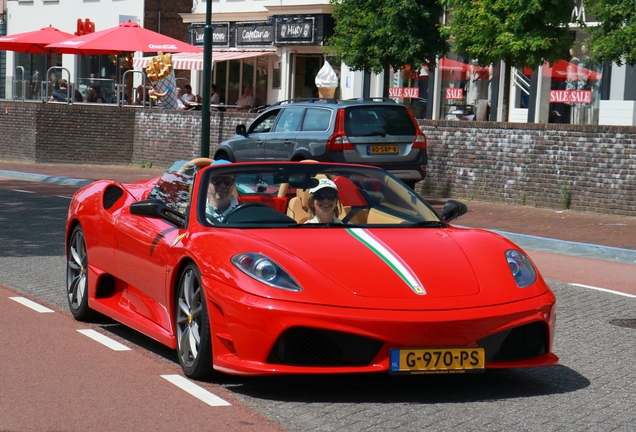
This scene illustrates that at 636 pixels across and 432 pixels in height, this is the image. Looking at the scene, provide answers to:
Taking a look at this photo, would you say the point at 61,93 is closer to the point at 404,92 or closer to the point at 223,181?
the point at 404,92

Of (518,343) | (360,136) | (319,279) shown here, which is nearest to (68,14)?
(360,136)

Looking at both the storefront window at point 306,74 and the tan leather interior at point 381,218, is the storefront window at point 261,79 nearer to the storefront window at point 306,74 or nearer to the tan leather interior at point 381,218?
the storefront window at point 306,74

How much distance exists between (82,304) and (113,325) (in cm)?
26

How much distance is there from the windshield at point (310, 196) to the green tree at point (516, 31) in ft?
47.9

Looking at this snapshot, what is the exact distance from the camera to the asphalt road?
18.0ft

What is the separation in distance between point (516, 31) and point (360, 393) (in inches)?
650

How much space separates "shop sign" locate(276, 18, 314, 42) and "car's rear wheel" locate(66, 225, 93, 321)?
2973cm

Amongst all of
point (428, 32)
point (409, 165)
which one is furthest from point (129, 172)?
point (409, 165)

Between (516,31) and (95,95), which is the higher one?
(516,31)

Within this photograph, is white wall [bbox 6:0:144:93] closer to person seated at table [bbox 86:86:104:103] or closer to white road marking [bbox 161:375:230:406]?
person seated at table [bbox 86:86:104:103]

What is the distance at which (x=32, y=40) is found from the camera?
33.8m

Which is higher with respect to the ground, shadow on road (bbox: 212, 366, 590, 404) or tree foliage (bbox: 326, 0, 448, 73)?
tree foliage (bbox: 326, 0, 448, 73)

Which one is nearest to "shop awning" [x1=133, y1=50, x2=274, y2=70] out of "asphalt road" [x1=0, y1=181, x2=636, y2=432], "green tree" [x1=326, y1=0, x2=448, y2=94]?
"green tree" [x1=326, y1=0, x2=448, y2=94]

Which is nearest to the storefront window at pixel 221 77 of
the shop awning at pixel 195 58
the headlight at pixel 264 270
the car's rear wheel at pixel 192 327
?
the shop awning at pixel 195 58
